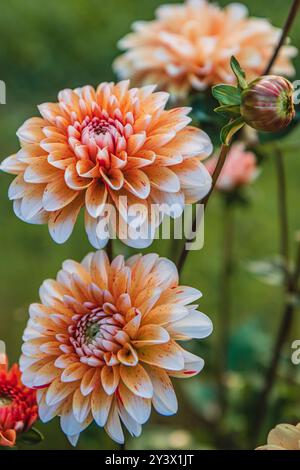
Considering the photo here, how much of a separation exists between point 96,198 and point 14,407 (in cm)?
21

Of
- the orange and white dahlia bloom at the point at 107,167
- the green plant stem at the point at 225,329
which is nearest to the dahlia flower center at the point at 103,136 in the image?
the orange and white dahlia bloom at the point at 107,167

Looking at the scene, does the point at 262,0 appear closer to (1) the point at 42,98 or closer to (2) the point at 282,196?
(1) the point at 42,98

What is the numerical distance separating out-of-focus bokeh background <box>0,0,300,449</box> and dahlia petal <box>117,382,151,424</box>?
0.66 feet

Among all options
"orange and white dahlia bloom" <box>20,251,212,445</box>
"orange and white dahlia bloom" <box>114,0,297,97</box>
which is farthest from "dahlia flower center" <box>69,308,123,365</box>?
"orange and white dahlia bloom" <box>114,0,297,97</box>

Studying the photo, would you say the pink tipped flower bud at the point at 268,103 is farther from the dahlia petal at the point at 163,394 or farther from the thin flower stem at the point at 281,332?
the thin flower stem at the point at 281,332

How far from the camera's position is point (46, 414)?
71cm

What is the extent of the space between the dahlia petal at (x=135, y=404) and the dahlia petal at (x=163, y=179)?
0.18 metres

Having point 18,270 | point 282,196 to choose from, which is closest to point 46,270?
point 18,270

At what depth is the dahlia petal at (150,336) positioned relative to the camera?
0.68 meters

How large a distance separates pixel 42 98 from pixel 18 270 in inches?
26.2

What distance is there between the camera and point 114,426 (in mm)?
688

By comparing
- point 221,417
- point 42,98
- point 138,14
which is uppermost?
point 138,14

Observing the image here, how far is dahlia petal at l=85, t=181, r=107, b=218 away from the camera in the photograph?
707mm

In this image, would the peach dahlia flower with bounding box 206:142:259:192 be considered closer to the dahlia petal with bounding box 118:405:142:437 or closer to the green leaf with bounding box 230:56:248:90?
the green leaf with bounding box 230:56:248:90
